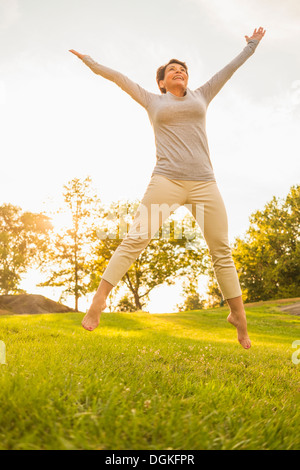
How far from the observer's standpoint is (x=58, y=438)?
5.06 ft

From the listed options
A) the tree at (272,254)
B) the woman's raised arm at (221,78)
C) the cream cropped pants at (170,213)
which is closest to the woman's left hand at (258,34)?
the woman's raised arm at (221,78)

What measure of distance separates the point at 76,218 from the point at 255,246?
2614 centimetres

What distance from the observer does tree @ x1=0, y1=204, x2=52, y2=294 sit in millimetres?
30453

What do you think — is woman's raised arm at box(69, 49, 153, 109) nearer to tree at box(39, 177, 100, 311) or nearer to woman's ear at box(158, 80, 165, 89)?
woman's ear at box(158, 80, 165, 89)

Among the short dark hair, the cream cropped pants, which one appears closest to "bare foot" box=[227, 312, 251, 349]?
the cream cropped pants

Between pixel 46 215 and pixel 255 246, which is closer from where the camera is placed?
pixel 46 215

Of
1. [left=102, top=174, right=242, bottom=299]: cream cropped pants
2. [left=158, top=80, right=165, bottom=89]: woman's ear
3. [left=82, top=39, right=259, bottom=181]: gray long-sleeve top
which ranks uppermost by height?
[left=158, top=80, right=165, bottom=89]: woman's ear

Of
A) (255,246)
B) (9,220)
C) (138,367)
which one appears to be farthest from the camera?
(255,246)

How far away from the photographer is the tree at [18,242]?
3045 cm

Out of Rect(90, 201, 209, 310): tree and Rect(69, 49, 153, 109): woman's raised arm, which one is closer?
Rect(69, 49, 153, 109): woman's raised arm

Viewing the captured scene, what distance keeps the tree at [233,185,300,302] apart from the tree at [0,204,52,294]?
80.4 feet
